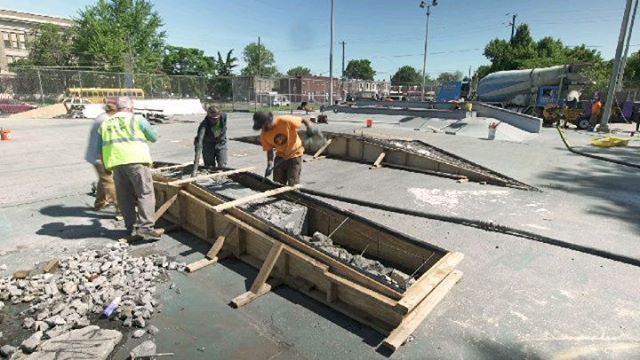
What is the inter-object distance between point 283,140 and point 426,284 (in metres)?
3.35

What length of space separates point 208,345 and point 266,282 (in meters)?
0.98

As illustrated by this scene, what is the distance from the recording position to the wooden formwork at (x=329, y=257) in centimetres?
304

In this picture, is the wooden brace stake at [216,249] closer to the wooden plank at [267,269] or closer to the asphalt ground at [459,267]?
the asphalt ground at [459,267]

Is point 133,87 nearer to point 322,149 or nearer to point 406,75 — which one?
point 322,149

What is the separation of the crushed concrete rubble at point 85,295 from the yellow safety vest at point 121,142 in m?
1.13

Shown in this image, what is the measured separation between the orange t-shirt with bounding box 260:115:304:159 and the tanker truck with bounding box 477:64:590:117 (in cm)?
2144

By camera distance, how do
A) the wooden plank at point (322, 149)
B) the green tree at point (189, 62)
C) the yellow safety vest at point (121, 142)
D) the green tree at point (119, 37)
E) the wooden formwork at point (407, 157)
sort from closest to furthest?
the yellow safety vest at point (121, 142) < the wooden formwork at point (407, 157) < the wooden plank at point (322, 149) < the green tree at point (119, 37) < the green tree at point (189, 62)

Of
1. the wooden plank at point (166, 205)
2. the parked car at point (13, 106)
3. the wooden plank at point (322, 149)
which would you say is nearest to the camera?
the wooden plank at point (166, 205)

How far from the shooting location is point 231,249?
4.48 metres

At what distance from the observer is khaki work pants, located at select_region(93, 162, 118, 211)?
5.66 metres

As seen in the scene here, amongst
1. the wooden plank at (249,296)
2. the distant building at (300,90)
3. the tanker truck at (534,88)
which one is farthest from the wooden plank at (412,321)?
the distant building at (300,90)

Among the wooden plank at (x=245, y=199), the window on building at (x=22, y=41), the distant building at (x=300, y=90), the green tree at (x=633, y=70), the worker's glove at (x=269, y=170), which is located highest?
the window on building at (x=22, y=41)

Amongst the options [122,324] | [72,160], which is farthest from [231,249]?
[72,160]

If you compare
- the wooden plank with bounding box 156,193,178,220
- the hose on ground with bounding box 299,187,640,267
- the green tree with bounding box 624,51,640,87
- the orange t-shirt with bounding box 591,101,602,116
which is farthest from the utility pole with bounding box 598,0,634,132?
the green tree with bounding box 624,51,640,87
